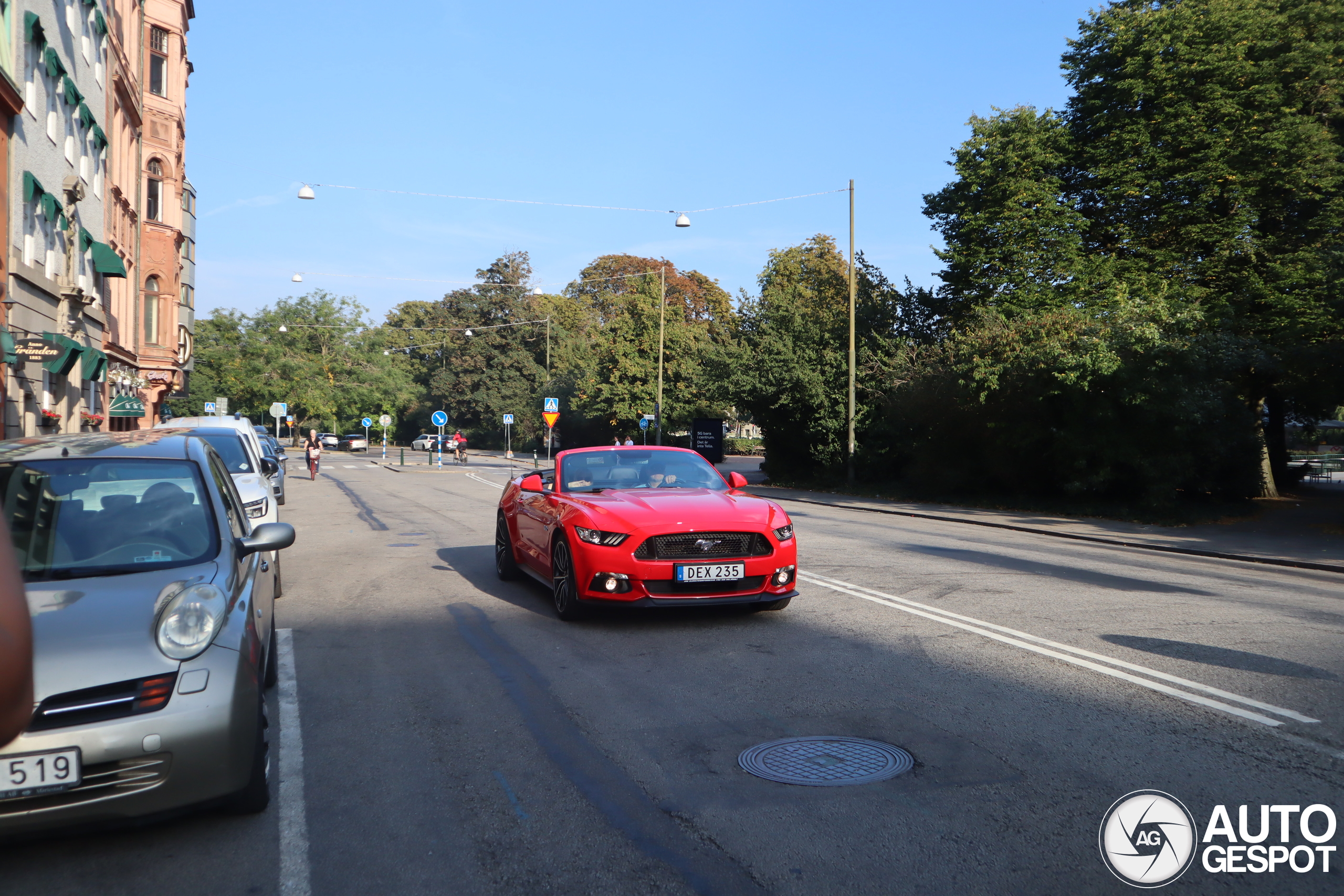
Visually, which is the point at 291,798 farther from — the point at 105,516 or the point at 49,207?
the point at 49,207

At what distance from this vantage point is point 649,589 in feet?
25.5

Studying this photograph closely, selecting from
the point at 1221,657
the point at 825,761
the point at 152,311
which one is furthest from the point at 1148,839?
the point at 152,311

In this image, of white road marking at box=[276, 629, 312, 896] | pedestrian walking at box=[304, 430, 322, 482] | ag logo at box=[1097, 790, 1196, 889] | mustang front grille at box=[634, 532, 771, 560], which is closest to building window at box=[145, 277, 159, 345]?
pedestrian walking at box=[304, 430, 322, 482]

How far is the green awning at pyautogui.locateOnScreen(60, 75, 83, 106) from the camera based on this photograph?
24.5 meters

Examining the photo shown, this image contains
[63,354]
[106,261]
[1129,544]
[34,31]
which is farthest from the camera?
[106,261]

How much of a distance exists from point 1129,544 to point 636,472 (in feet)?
35.7

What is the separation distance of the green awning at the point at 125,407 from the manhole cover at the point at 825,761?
105 feet

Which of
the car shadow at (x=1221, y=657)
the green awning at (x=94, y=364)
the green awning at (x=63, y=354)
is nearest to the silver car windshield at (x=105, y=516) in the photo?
the car shadow at (x=1221, y=657)

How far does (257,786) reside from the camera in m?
4.01

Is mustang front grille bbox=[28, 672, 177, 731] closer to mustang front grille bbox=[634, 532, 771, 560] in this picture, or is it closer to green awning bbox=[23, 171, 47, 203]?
mustang front grille bbox=[634, 532, 771, 560]

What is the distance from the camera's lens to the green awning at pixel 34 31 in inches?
801

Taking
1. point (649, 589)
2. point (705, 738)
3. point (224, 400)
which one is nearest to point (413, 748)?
point (705, 738)

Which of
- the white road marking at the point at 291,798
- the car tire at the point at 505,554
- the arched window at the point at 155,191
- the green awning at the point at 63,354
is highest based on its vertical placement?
the arched window at the point at 155,191

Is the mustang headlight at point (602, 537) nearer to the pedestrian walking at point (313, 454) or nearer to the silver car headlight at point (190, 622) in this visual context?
the silver car headlight at point (190, 622)
